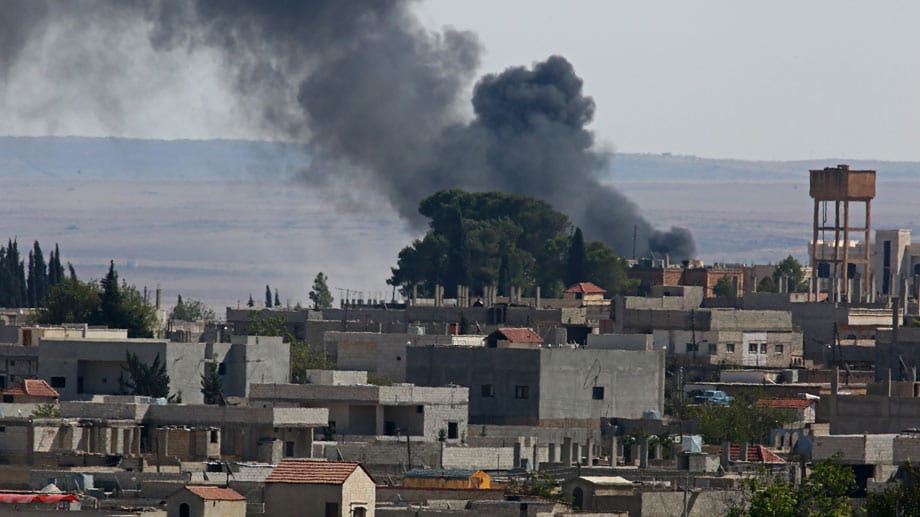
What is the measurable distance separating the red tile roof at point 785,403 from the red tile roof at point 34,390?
15.6m

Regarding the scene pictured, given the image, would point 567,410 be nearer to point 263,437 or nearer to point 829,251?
point 263,437

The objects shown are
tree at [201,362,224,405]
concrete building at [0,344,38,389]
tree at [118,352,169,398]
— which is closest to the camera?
tree at [201,362,224,405]

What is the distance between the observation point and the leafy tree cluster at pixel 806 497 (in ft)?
136

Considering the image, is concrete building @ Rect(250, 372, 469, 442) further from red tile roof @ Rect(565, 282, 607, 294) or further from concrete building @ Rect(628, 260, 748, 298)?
concrete building @ Rect(628, 260, 748, 298)

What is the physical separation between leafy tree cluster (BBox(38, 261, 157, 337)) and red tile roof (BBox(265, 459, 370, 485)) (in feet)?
178

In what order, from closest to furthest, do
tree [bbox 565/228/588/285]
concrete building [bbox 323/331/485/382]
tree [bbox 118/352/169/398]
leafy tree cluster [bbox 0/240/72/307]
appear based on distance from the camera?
tree [bbox 118/352/169/398] < concrete building [bbox 323/331/485/382] < leafy tree cluster [bbox 0/240/72/307] < tree [bbox 565/228/588/285]

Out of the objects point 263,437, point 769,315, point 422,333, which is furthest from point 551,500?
point 769,315

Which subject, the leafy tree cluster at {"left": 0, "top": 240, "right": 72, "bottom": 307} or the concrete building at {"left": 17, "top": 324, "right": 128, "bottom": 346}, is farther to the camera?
the leafy tree cluster at {"left": 0, "top": 240, "right": 72, "bottom": 307}

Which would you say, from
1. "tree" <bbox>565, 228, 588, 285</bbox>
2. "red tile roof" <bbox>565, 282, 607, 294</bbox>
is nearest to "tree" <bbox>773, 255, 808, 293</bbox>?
"tree" <bbox>565, 228, 588, 285</bbox>

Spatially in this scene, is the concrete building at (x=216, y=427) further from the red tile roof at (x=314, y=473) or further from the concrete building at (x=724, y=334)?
the concrete building at (x=724, y=334)

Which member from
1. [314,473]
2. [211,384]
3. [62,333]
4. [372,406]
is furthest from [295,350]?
[314,473]

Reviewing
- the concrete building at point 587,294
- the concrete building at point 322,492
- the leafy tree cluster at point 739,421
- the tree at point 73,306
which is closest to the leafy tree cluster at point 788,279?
the concrete building at point 587,294

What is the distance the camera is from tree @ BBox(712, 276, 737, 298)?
428 feet

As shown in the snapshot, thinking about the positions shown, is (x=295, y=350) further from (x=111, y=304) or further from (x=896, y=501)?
(x=896, y=501)
